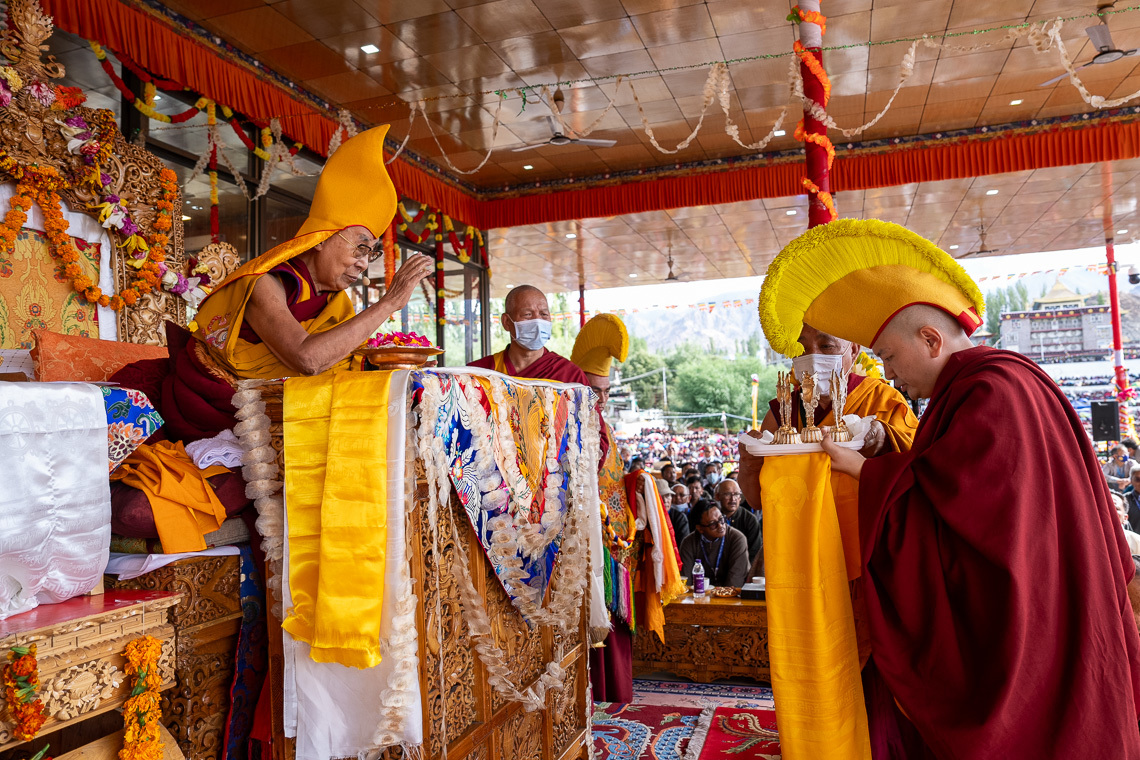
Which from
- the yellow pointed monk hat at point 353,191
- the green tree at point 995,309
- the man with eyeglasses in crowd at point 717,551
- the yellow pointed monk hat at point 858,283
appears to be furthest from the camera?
the green tree at point 995,309

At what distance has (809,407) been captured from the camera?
211cm

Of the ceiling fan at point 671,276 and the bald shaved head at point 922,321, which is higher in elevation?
the ceiling fan at point 671,276

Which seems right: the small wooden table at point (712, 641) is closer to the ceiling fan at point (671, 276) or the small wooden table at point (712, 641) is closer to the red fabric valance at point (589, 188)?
the red fabric valance at point (589, 188)

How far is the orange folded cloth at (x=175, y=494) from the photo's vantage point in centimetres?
176

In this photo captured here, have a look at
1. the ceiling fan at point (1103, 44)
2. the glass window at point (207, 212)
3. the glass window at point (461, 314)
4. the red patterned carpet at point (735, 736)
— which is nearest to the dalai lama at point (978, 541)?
the red patterned carpet at point (735, 736)

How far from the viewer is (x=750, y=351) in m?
28.1

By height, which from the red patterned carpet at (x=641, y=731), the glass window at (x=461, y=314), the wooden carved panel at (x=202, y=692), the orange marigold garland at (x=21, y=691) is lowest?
the red patterned carpet at (x=641, y=731)

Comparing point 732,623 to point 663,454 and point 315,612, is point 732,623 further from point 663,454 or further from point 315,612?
point 663,454

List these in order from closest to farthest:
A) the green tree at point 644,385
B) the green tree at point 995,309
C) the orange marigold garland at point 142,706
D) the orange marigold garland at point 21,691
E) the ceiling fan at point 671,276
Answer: the orange marigold garland at point 21,691, the orange marigold garland at point 142,706, the ceiling fan at point 671,276, the green tree at point 995,309, the green tree at point 644,385

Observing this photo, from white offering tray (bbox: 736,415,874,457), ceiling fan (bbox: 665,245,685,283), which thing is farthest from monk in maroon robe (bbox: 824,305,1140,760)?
ceiling fan (bbox: 665,245,685,283)

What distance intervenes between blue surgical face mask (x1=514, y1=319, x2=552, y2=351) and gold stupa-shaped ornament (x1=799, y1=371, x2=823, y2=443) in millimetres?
1472

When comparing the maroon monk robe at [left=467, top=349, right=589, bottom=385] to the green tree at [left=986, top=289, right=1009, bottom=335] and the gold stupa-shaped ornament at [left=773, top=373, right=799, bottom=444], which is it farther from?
the green tree at [left=986, top=289, right=1009, bottom=335]

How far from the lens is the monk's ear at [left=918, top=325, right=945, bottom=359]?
6.36 ft

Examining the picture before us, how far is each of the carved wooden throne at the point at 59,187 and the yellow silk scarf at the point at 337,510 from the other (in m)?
1.78
